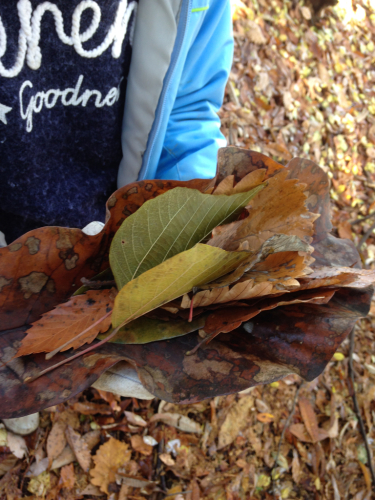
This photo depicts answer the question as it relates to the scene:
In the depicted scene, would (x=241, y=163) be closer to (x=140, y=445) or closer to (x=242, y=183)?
(x=242, y=183)

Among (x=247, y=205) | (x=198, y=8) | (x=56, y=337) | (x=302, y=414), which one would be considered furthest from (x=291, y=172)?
(x=302, y=414)

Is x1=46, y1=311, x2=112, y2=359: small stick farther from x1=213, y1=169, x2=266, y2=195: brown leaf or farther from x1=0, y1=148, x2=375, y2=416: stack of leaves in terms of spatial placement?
x1=213, y1=169, x2=266, y2=195: brown leaf

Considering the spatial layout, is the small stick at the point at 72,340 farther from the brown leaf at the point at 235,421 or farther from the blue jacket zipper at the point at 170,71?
the brown leaf at the point at 235,421

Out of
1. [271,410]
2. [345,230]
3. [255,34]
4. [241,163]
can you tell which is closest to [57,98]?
[241,163]

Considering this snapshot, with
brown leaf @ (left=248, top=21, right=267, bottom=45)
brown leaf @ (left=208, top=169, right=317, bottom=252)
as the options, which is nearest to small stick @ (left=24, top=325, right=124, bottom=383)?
brown leaf @ (left=208, top=169, right=317, bottom=252)

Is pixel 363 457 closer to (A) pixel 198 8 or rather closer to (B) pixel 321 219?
(B) pixel 321 219

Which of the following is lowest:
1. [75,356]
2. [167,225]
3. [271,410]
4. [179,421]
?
[271,410]
